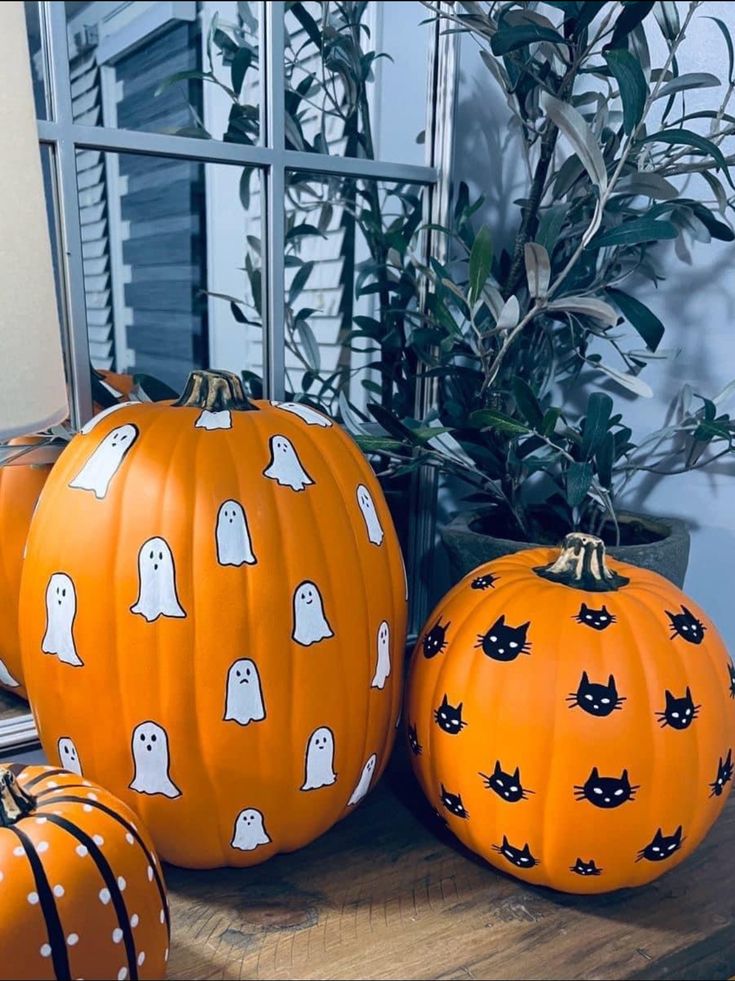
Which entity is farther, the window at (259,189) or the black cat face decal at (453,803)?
the window at (259,189)

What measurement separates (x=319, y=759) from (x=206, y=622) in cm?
14

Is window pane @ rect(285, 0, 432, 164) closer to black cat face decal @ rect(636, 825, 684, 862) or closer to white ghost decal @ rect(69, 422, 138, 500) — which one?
white ghost decal @ rect(69, 422, 138, 500)

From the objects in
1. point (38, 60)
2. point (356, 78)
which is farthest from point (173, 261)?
point (38, 60)

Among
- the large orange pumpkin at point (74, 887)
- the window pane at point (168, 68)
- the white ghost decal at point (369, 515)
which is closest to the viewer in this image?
the large orange pumpkin at point (74, 887)

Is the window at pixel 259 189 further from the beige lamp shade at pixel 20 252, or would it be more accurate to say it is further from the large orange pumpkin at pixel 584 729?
the large orange pumpkin at pixel 584 729

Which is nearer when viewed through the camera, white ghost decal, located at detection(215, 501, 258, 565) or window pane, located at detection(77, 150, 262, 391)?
white ghost decal, located at detection(215, 501, 258, 565)

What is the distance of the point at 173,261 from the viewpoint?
1667 millimetres

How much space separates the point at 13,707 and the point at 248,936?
0.36 meters

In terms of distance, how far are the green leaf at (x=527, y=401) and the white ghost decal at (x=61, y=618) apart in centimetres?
42

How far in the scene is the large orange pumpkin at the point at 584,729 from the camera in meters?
0.52

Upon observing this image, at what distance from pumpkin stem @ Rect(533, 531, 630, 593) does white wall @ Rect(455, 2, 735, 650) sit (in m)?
0.28

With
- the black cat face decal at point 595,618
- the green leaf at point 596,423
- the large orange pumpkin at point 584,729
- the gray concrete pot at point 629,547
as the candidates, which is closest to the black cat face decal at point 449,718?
the large orange pumpkin at point 584,729

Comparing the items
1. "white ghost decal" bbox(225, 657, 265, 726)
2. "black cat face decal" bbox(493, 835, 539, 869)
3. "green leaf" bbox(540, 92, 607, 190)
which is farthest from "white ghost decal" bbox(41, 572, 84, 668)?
"green leaf" bbox(540, 92, 607, 190)

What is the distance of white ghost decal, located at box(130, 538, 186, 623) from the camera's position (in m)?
0.51
